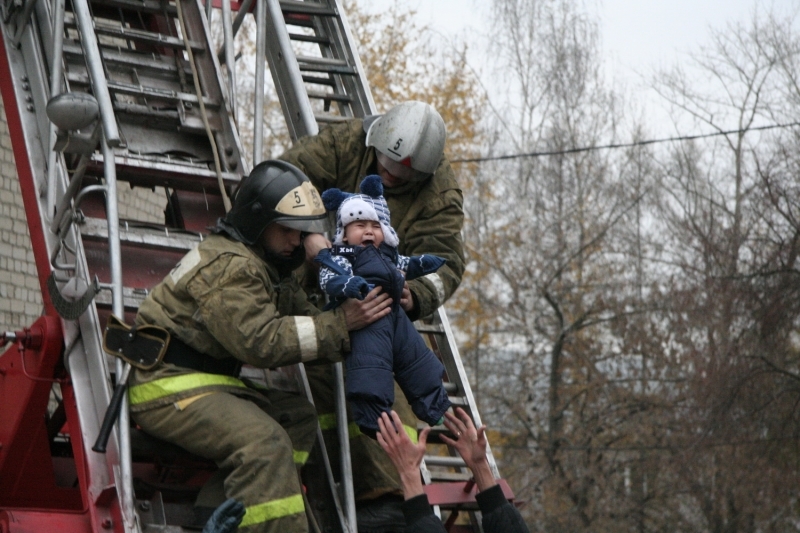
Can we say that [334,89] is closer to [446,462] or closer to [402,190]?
[402,190]

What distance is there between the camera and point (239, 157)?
5.01 m

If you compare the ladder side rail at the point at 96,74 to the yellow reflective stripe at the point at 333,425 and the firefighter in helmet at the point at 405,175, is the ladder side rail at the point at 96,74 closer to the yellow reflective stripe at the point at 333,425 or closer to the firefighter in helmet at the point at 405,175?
the firefighter in helmet at the point at 405,175

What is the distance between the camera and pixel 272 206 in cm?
410

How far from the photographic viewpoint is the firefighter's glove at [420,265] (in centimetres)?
437

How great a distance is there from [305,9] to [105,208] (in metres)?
2.05

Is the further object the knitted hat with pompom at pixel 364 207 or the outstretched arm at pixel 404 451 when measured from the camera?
the knitted hat with pompom at pixel 364 207

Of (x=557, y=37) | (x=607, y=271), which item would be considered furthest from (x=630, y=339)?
(x=557, y=37)

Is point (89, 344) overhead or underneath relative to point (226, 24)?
underneath

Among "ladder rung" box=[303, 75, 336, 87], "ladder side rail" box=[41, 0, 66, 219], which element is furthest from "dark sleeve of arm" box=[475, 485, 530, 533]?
"ladder rung" box=[303, 75, 336, 87]

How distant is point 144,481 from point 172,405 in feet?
1.53

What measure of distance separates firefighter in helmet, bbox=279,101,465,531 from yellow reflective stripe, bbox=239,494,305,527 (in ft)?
3.18

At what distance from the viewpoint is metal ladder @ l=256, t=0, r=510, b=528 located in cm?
535

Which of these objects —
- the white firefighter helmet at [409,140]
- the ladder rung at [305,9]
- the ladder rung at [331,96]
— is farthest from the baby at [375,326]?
the ladder rung at [305,9]

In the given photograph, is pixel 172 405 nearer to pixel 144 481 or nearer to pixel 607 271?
pixel 144 481
